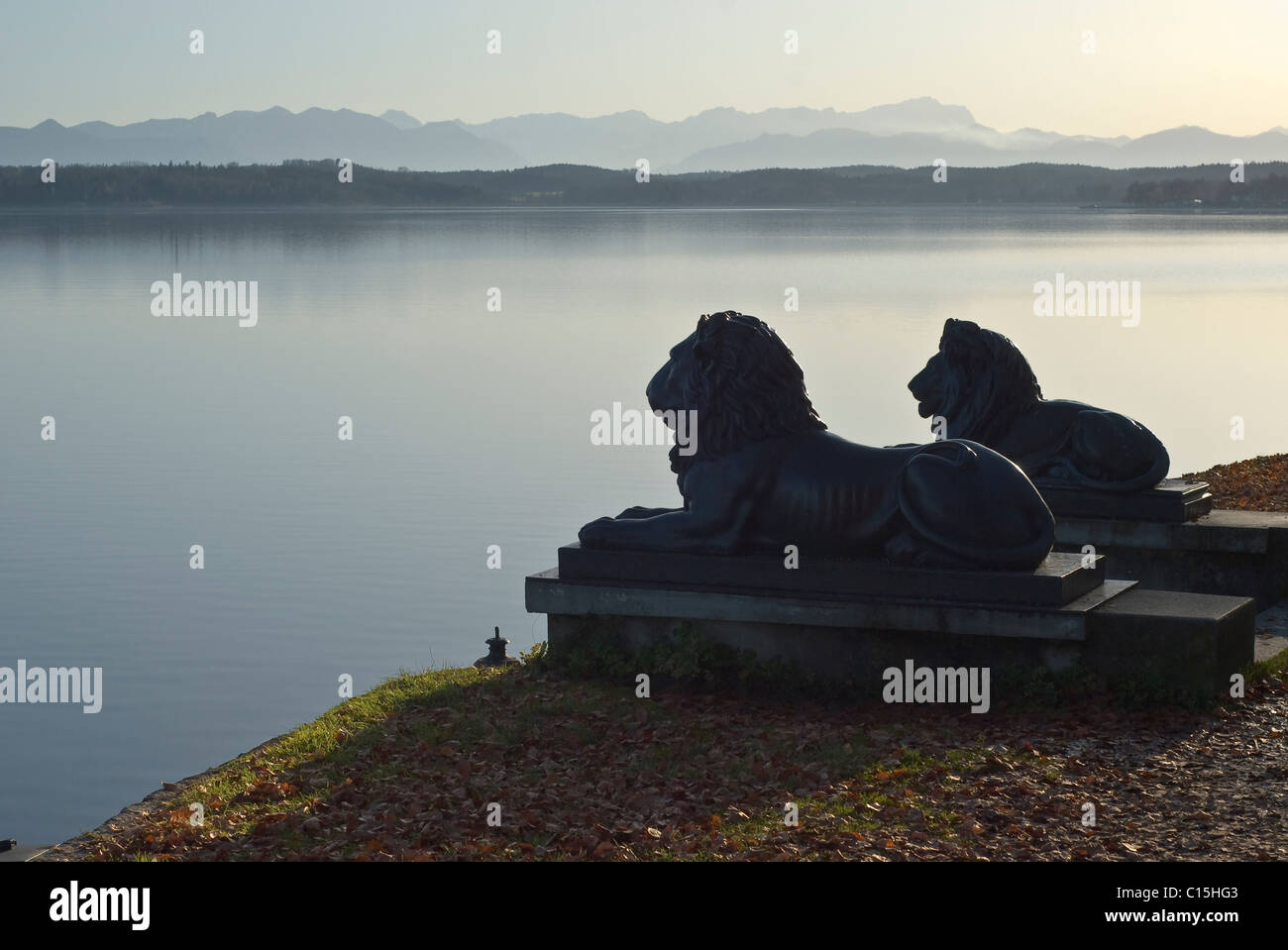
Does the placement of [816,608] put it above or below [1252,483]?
below

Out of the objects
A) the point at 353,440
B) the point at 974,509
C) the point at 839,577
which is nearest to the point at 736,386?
the point at 839,577

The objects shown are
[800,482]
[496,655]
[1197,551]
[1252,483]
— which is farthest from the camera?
[1252,483]

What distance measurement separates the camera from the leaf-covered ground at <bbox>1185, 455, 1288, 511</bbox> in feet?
53.3

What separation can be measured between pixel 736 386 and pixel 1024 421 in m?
3.44

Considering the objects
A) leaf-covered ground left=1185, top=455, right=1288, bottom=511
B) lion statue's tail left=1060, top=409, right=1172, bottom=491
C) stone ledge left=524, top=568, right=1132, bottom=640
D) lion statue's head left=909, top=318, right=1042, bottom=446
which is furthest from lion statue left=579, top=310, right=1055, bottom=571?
leaf-covered ground left=1185, top=455, right=1288, bottom=511

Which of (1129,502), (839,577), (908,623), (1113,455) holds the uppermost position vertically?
(1113,455)

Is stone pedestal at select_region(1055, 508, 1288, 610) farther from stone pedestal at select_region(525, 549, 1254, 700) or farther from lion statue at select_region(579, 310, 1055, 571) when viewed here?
lion statue at select_region(579, 310, 1055, 571)

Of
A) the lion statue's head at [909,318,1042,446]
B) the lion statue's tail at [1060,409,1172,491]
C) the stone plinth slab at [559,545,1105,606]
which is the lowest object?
the stone plinth slab at [559,545,1105,606]

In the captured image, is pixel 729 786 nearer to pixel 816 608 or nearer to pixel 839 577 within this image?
pixel 816 608

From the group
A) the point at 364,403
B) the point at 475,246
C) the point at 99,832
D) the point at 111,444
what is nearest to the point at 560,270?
the point at 475,246

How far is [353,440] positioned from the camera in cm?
2439

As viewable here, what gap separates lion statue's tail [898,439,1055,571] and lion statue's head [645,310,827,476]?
0.93 meters

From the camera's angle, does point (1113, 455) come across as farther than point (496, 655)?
No
